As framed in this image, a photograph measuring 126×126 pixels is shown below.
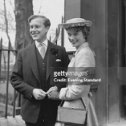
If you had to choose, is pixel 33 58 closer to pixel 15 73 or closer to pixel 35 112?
pixel 15 73

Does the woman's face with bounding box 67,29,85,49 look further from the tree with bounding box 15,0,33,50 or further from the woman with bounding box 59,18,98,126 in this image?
the tree with bounding box 15,0,33,50

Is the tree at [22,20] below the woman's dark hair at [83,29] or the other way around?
the other way around

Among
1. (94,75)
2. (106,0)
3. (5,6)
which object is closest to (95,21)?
(106,0)

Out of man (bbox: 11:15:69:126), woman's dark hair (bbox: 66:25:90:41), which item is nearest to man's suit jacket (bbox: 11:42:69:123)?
man (bbox: 11:15:69:126)

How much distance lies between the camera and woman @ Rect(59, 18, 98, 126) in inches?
97.9

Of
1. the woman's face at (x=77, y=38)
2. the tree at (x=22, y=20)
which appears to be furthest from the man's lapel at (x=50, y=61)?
the tree at (x=22, y=20)

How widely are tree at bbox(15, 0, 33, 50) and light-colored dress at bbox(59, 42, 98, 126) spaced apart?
1.63 m

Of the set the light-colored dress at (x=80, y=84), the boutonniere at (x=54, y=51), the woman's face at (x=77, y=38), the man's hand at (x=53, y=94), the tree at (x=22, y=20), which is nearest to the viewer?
the light-colored dress at (x=80, y=84)

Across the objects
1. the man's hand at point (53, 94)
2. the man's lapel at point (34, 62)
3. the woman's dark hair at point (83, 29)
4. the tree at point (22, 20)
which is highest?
the tree at point (22, 20)

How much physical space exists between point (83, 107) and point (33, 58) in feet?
2.05

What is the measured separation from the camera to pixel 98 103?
122 inches

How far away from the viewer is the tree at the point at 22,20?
14.0 ft

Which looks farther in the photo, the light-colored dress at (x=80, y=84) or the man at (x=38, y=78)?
the man at (x=38, y=78)

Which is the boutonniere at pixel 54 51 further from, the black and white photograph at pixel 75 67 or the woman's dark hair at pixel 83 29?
the woman's dark hair at pixel 83 29
